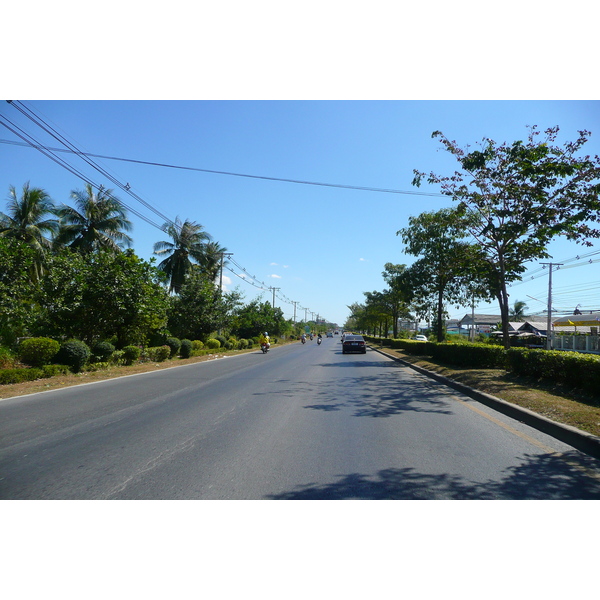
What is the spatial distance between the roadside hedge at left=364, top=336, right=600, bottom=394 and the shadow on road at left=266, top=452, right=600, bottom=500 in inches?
192

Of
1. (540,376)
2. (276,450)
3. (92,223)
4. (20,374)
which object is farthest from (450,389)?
(92,223)

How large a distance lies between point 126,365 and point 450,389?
43.7 ft

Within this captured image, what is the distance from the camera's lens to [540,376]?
472 inches

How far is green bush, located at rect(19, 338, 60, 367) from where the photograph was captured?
14.8 metres

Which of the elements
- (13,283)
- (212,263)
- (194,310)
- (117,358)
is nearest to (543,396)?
(13,283)

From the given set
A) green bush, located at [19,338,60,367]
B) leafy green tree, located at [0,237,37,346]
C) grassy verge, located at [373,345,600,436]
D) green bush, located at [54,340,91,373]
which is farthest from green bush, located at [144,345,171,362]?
grassy verge, located at [373,345,600,436]

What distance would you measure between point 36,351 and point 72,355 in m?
1.15

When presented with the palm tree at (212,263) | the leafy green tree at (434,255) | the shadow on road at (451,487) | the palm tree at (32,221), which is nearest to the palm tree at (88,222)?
the palm tree at (32,221)

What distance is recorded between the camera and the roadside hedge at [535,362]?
31.3 feet

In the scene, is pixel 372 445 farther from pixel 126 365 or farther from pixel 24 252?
pixel 126 365

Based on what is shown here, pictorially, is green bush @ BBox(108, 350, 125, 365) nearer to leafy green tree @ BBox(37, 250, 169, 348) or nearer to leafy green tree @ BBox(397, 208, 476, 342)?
leafy green tree @ BBox(37, 250, 169, 348)

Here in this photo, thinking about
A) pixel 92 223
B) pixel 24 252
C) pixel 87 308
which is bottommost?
pixel 87 308

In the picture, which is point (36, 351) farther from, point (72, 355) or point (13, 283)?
point (13, 283)

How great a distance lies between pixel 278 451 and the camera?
6.14 m
